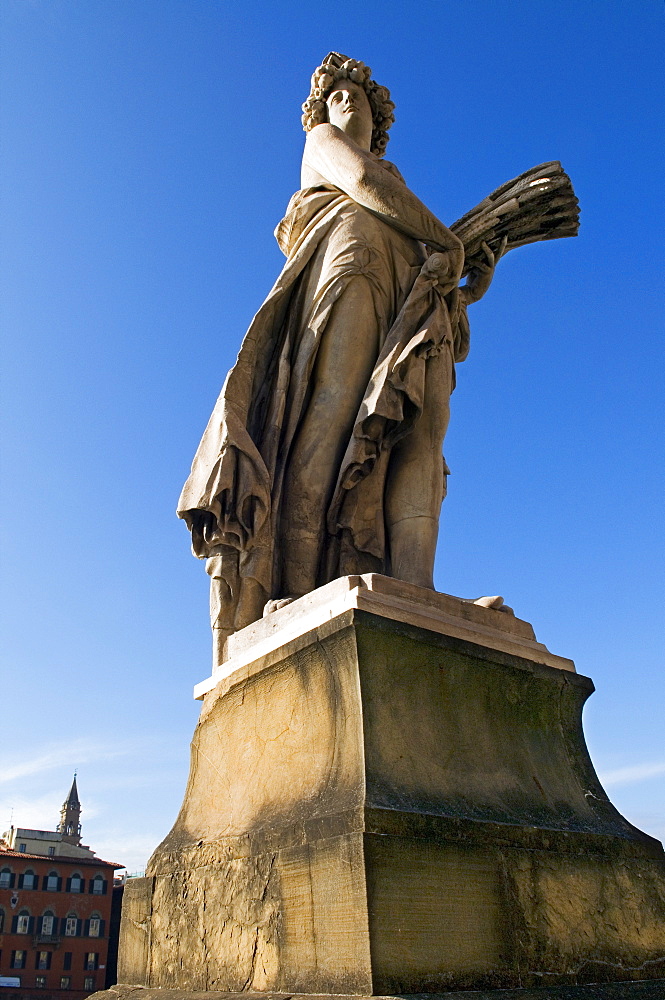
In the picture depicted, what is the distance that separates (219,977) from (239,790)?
615mm

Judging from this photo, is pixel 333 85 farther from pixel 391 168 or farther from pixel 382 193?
pixel 382 193

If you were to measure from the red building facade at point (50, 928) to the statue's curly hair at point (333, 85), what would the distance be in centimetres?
6327

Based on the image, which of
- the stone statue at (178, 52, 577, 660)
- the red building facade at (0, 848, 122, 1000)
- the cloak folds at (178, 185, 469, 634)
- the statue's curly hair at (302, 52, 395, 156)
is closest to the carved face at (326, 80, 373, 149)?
the statue's curly hair at (302, 52, 395, 156)

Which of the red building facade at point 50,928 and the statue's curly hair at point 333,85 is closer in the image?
the statue's curly hair at point 333,85

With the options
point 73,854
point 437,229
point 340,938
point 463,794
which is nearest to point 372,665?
point 463,794

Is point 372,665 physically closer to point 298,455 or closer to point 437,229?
point 298,455

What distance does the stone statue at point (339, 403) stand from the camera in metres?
3.69

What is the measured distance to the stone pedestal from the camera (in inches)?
87.4

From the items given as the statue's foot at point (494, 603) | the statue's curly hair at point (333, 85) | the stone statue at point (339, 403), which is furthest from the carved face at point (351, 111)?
the statue's foot at point (494, 603)

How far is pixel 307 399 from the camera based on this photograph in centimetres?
398

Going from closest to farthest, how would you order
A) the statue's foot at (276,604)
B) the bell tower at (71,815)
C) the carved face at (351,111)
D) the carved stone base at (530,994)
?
the carved stone base at (530,994) < the statue's foot at (276,604) < the carved face at (351,111) < the bell tower at (71,815)

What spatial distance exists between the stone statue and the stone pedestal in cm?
48

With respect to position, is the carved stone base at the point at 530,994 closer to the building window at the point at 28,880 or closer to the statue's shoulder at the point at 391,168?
the statue's shoulder at the point at 391,168

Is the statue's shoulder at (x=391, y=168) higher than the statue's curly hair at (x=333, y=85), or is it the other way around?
the statue's curly hair at (x=333, y=85)
